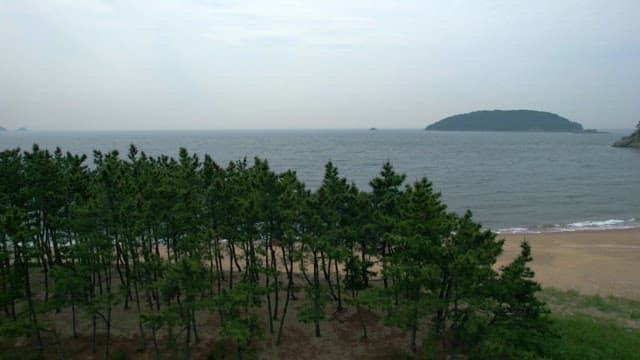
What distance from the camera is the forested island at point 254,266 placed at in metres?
16.9

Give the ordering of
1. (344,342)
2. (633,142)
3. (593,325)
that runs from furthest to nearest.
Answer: (633,142) → (593,325) → (344,342)

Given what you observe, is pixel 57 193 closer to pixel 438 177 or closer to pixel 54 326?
pixel 54 326

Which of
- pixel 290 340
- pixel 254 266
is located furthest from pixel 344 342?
pixel 254 266

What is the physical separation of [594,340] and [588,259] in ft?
67.7

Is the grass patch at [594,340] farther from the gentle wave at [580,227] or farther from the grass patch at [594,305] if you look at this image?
the gentle wave at [580,227]

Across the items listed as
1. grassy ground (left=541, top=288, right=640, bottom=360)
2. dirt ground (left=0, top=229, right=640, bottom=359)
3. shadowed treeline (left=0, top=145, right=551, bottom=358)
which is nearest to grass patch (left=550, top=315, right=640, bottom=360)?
grassy ground (left=541, top=288, right=640, bottom=360)

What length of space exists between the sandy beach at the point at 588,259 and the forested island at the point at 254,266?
1123 cm

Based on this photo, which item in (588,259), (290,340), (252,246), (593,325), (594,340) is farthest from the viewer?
(588,259)

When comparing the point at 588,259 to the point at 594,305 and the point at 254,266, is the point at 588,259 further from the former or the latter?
the point at 254,266

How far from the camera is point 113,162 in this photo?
73.8 ft

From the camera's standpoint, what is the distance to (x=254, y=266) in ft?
66.4

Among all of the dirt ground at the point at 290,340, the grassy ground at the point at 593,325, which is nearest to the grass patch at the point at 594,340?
the grassy ground at the point at 593,325

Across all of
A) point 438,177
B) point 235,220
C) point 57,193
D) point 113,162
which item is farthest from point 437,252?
point 438,177

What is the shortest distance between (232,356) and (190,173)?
28.5ft
